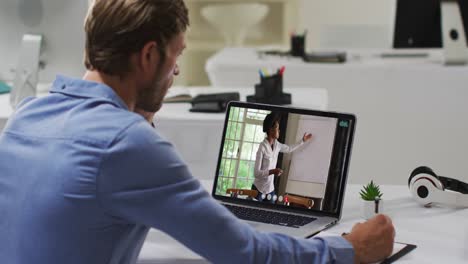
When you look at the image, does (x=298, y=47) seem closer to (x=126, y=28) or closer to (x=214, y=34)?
(x=214, y=34)

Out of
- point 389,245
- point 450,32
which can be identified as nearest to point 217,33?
point 450,32

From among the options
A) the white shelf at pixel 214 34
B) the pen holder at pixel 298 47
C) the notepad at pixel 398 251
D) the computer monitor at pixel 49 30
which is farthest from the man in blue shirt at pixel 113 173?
the white shelf at pixel 214 34

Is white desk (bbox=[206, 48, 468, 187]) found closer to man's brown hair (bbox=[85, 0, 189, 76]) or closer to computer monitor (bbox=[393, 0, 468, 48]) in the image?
computer monitor (bbox=[393, 0, 468, 48])

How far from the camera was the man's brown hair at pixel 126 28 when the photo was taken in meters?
1.21

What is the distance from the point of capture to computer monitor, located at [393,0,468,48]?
148 inches

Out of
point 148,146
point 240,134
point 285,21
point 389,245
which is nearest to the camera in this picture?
point 148,146

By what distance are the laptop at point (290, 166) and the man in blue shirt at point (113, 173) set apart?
328 mm

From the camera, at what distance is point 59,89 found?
4.20ft

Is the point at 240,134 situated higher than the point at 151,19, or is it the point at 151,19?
the point at 151,19

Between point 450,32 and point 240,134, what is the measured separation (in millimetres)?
2209

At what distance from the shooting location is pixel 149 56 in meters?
1.23

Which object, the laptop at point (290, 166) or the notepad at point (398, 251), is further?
the laptop at point (290, 166)

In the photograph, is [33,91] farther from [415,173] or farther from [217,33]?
[217,33]

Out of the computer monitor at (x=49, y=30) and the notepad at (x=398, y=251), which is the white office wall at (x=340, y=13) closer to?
the computer monitor at (x=49, y=30)
